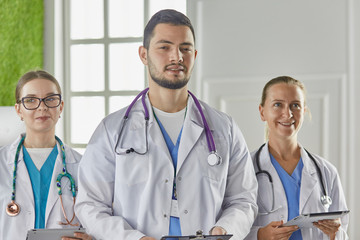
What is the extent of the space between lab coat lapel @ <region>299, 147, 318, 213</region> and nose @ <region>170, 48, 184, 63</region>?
0.80 meters

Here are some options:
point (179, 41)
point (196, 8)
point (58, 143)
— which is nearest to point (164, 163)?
point (179, 41)

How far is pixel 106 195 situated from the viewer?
1.83 m

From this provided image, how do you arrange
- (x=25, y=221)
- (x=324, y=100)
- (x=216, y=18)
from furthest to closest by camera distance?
(x=216, y=18), (x=324, y=100), (x=25, y=221)

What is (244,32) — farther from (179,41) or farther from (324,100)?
(179,41)

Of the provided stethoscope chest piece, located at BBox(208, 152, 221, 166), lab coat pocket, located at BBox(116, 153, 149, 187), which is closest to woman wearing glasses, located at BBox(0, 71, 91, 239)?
lab coat pocket, located at BBox(116, 153, 149, 187)

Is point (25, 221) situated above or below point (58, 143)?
below

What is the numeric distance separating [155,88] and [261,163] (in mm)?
645

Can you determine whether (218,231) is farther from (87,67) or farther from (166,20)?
(87,67)

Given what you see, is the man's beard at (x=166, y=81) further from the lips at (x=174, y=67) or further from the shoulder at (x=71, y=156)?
→ the shoulder at (x=71, y=156)

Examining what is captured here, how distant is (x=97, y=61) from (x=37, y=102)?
77.5 inches

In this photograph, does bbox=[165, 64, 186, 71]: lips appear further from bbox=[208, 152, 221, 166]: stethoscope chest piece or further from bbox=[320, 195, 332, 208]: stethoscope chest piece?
bbox=[320, 195, 332, 208]: stethoscope chest piece

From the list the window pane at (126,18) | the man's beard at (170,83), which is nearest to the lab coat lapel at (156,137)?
the man's beard at (170,83)

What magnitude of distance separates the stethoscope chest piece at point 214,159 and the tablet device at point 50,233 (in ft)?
1.78

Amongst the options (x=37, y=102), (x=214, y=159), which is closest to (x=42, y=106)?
(x=37, y=102)
